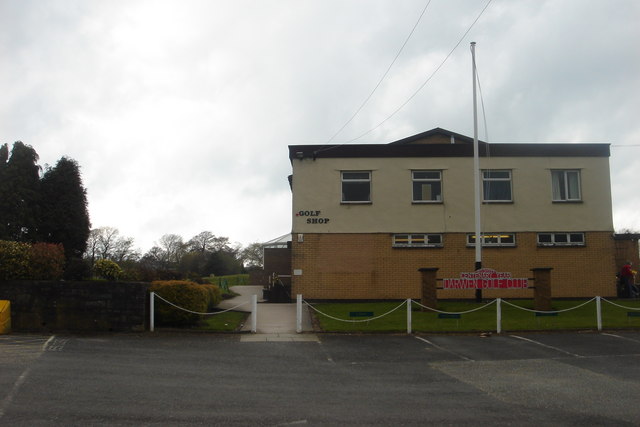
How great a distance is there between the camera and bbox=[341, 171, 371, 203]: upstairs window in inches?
988

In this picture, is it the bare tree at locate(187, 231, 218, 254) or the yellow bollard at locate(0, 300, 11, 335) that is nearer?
the yellow bollard at locate(0, 300, 11, 335)

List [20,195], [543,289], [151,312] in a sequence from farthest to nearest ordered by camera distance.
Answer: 1. [20,195]
2. [543,289]
3. [151,312]

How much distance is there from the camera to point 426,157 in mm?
25219

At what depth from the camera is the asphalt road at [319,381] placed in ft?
24.1

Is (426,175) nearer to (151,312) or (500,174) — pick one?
(500,174)

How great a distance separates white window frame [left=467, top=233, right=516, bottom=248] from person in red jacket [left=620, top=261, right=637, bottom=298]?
482 centimetres

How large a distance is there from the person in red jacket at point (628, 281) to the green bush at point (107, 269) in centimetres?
1988

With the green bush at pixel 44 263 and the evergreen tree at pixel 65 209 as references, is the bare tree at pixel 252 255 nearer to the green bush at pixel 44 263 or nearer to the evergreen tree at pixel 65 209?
the evergreen tree at pixel 65 209

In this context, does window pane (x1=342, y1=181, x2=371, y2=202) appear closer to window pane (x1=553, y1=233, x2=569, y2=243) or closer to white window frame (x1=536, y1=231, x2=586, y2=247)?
white window frame (x1=536, y1=231, x2=586, y2=247)

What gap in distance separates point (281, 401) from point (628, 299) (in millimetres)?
21095

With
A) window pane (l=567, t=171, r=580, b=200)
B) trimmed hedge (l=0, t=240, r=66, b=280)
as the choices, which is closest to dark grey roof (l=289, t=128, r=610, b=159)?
window pane (l=567, t=171, r=580, b=200)

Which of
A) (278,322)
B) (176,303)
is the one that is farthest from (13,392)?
(278,322)

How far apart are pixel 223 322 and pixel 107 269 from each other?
12.4ft

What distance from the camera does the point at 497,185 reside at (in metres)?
25.4
